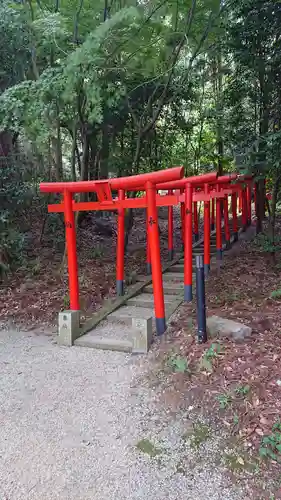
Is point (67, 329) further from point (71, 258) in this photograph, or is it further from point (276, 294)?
point (276, 294)

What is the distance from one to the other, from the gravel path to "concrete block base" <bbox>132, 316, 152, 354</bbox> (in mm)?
142

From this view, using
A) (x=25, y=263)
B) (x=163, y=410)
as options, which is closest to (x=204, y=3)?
(x=25, y=263)

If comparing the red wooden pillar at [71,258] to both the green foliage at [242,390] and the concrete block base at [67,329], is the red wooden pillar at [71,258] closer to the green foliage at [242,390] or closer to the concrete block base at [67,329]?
the concrete block base at [67,329]

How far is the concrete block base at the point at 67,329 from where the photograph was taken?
196 inches

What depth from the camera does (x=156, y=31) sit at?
254 inches

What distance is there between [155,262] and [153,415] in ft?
6.13

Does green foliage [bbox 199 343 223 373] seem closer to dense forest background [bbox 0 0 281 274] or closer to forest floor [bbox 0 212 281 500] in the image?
forest floor [bbox 0 212 281 500]

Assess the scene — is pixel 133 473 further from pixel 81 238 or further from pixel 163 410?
pixel 81 238

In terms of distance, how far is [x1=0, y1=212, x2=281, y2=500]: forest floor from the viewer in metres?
2.55

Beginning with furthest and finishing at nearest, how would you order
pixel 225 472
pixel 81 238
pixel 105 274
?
pixel 81 238 < pixel 105 274 < pixel 225 472

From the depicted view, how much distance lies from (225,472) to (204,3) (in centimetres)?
699

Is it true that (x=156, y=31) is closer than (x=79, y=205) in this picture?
No

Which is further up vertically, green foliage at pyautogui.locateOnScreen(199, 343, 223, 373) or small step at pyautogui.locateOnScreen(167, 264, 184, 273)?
small step at pyautogui.locateOnScreen(167, 264, 184, 273)

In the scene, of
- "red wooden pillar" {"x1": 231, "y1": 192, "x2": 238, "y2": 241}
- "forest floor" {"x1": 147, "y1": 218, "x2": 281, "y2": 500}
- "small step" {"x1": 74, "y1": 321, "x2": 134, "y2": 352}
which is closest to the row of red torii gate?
"small step" {"x1": 74, "y1": 321, "x2": 134, "y2": 352}
